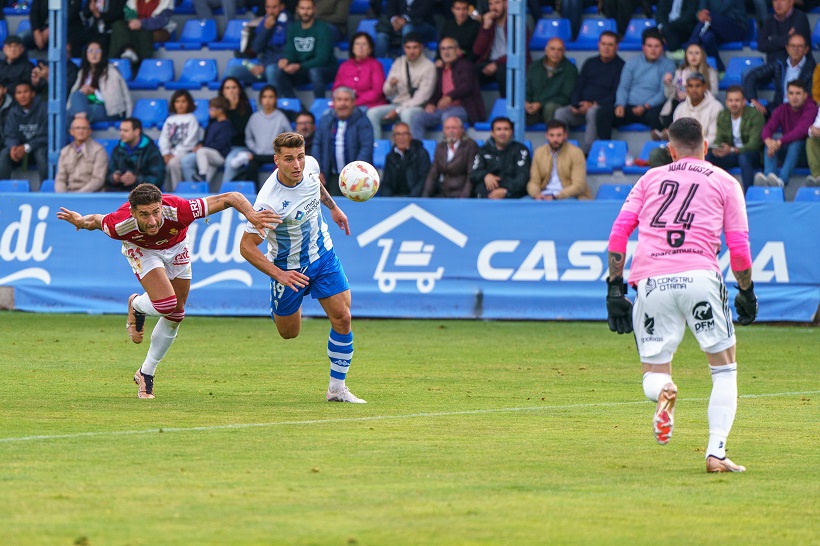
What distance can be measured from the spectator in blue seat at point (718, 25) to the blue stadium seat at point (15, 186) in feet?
31.6

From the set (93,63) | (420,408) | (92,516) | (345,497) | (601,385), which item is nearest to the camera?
(92,516)

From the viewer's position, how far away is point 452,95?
2052 centimetres

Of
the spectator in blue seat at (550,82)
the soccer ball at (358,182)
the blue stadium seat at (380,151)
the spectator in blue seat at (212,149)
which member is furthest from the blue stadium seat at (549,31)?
the soccer ball at (358,182)

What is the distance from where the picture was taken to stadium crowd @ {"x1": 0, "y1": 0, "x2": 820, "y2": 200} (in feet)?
61.1

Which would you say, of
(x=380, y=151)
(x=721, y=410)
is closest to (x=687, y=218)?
(x=721, y=410)

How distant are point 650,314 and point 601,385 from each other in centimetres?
440

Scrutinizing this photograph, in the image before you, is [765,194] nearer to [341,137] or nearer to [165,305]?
[341,137]

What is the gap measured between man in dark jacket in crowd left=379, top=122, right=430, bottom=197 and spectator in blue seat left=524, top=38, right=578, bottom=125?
2.12m

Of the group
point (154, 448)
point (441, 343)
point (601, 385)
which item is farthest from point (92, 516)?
point (441, 343)

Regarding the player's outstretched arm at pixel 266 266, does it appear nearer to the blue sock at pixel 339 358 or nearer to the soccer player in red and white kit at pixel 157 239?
the soccer player in red and white kit at pixel 157 239

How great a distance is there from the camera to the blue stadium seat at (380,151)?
20.3m

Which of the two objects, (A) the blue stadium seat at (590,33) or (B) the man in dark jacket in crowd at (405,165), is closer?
(B) the man in dark jacket in crowd at (405,165)

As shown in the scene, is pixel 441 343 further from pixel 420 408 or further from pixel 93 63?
pixel 93 63

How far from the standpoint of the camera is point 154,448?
8.30 metres
